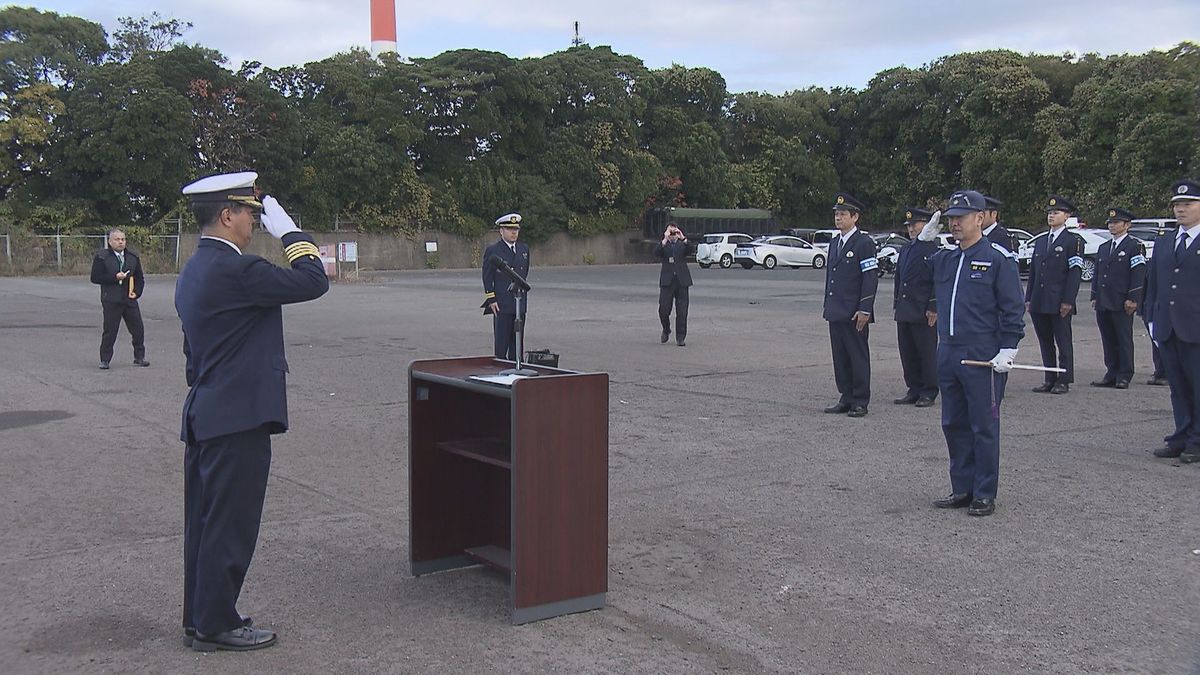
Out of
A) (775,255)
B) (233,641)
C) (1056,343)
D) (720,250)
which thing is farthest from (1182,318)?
(720,250)

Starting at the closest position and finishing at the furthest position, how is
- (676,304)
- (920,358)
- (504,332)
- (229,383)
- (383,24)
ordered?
1. (229,383)
2. (920,358)
3. (504,332)
4. (676,304)
5. (383,24)

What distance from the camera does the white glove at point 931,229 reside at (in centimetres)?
1035

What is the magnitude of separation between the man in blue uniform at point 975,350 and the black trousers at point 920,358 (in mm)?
4140

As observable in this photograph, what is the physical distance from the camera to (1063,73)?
5466cm

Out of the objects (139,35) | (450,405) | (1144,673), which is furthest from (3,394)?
(139,35)

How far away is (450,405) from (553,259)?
180ft

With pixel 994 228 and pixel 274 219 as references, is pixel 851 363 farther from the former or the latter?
pixel 274 219

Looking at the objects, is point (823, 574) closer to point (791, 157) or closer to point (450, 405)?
point (450, 405)

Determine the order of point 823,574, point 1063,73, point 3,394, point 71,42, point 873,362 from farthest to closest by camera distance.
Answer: point 1063,73 → point 71,42 → point 873,362 → point 3,394 → point 823,574

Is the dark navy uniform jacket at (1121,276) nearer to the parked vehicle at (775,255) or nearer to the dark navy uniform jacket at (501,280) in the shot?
the dark navy uniform jacket at (501,280)

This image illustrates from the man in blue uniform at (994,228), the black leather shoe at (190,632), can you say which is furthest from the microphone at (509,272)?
the man in blue uniform at (994,228)

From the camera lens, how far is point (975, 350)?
22.6ft

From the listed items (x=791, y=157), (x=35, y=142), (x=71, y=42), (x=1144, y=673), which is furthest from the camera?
(x=791, y=157)

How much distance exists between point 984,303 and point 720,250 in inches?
1675
